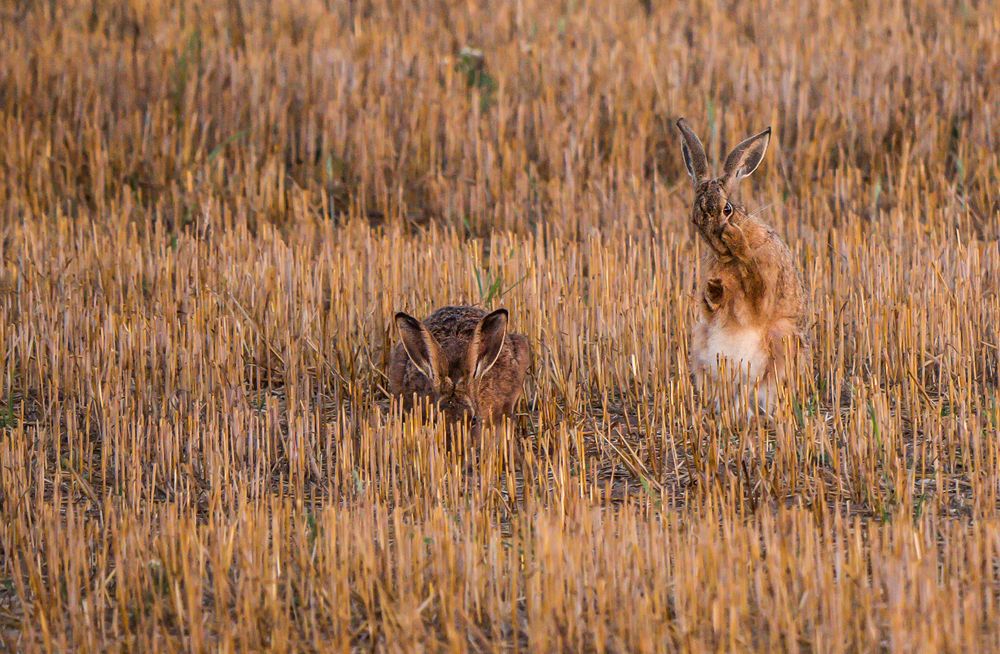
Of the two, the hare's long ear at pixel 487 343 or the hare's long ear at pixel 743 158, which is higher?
the hare's long ear at pixel 743 158

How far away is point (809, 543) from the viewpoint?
4.54 meters

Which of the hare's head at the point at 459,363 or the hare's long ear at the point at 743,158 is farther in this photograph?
the hare's long ear at the point at 743,158

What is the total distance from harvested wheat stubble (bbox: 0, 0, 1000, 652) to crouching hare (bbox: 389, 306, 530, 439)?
215mm

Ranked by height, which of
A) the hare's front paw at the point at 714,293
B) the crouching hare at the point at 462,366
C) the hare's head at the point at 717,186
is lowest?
the crouching hare at the point at 462,366

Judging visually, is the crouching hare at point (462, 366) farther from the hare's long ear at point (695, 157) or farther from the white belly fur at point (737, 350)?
the hare's long ear at point (695, 157)

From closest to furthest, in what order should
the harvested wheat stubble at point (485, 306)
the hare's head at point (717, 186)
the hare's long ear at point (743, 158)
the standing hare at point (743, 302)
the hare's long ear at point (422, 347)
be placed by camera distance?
the harvested wheat stubble at point (485, 306)
the hare's long ear at point (422, 347)
the hare's head at point (717, 186)
the standing hare at point (743, 302)
the hare's long ear at point (743, 158)

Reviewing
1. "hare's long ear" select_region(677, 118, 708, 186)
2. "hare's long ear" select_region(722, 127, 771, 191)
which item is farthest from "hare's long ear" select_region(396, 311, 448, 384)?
"hare's long ear" select_region(722, 127, 771, 191)

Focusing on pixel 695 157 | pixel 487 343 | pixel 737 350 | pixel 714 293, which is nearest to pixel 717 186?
pixel 695 157

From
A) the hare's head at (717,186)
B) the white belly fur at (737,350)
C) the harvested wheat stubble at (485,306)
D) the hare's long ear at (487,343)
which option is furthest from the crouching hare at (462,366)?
the hare's head at (717,186)

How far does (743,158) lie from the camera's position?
6492mm

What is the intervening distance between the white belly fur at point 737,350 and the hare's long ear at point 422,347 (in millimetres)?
1297

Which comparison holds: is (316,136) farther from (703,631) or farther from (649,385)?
(703,631)

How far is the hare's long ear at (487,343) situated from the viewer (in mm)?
5980

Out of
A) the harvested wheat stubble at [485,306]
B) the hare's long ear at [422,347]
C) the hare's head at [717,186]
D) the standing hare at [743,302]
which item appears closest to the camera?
the harvested wheat stubble at [485,306]
